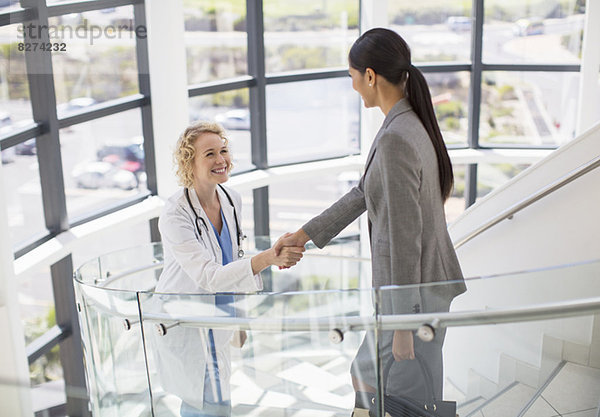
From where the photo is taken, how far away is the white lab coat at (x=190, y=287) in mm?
2730

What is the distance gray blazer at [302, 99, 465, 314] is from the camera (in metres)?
2.37

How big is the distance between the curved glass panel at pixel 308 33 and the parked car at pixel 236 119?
0.60 metres

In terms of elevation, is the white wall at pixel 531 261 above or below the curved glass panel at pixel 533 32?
below

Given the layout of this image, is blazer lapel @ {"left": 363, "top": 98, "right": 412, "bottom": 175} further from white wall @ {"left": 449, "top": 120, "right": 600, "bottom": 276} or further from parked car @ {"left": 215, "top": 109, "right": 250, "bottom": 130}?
parked car @ {"left": 215, "top": 109, "right": 250, "bottom": 130}

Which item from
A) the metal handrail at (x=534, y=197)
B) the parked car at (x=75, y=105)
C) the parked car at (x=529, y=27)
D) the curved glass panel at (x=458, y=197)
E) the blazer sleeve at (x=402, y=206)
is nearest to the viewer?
the blazer sleeve at (x=402, y=206)

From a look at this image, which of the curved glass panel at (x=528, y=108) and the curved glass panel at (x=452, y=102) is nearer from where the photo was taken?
the curved glass panel at (x=528, y=108)

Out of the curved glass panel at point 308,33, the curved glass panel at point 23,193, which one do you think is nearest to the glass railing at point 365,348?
the curved glass panel at point 23,193

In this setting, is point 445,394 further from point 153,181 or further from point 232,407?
point 153,181

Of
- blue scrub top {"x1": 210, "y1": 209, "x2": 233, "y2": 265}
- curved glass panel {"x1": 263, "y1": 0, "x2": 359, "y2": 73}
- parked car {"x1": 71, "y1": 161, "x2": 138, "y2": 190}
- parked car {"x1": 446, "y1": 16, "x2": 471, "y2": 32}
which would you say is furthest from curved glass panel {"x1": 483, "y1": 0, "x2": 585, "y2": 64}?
blue scrub top {"x1": 210, "y1": 209, "x2": 233, "y2": 265}

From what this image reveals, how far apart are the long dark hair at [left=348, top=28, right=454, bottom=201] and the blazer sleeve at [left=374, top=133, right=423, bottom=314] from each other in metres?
0.16

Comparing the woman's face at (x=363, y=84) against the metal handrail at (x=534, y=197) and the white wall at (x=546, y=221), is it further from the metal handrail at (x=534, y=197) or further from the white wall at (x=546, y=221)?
the white wall at (x=546, y=221)

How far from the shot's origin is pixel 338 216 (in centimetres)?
292

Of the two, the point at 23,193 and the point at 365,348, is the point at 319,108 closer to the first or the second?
the point at 23,193

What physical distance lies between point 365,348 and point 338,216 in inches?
24.2
